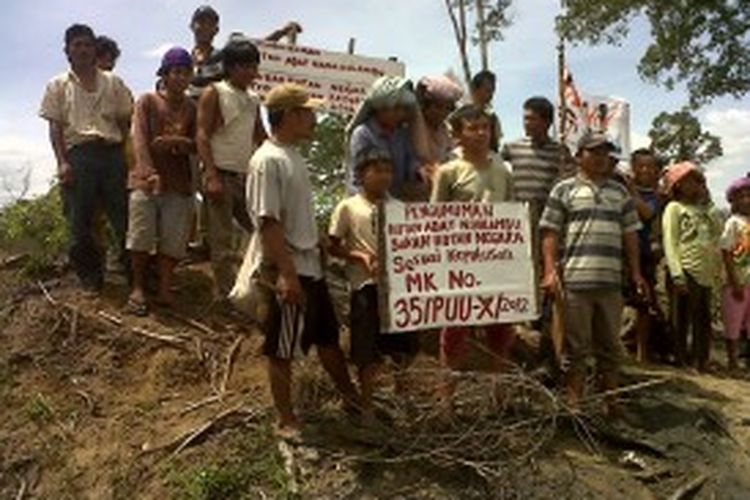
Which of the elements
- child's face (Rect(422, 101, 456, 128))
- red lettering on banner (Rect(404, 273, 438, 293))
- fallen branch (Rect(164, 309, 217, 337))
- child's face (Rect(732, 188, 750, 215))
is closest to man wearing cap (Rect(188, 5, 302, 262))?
fallen branch (Rect(164, 309, 217, 337))

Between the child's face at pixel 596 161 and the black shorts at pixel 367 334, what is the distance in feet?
5.27

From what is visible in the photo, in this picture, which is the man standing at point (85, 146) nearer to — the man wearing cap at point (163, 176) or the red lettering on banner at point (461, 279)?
the man wearing cap at point (163, 176)

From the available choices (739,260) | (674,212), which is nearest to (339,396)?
(674,212)

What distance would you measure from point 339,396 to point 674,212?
3309mm

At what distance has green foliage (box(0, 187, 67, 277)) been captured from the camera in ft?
24.9

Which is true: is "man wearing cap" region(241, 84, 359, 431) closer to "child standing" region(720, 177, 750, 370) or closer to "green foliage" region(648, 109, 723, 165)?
"child standing" region(720, 177, 750, 370)

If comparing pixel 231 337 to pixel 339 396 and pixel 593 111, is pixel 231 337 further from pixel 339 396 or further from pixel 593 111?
pixel 593 111

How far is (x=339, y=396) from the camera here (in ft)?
18.3

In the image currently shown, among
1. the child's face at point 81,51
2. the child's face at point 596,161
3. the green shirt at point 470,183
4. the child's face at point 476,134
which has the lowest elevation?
the green shirt at point 470,183

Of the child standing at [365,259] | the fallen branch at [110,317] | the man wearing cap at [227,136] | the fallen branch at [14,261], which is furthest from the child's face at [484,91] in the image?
the fallen branch at [14,261]

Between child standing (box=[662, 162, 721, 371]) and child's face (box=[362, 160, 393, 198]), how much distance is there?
3073 millimetres

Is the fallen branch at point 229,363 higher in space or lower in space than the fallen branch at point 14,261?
lower

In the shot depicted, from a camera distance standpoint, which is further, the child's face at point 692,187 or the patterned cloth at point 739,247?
the patterned cloth at point 739,247

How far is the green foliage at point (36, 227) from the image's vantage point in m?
7.59
